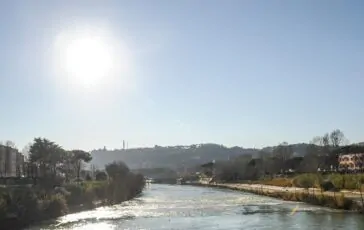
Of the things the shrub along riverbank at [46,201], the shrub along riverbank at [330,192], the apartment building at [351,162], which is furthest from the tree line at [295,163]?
the shrub along riverbank at [46,201]

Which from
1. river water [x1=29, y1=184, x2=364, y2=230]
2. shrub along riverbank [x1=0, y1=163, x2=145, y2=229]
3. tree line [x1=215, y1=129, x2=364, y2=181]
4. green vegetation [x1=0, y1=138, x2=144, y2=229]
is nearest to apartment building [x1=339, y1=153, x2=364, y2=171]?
tree line [x1=215, y1=129, x2=364, y2=181]

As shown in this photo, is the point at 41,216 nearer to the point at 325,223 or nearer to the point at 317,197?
the point at 325,223

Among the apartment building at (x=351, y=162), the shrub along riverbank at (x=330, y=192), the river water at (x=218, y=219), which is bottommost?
the river water at (x=218, y=219)

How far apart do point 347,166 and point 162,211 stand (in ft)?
257

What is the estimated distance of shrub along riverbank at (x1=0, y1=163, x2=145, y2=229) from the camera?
4972 centimetres

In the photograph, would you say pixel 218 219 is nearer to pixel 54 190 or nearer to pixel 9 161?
pixel 54 190

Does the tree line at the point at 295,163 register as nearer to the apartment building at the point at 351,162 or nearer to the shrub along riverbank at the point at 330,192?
the apartment building at the point at 351,162

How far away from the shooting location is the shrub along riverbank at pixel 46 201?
1957 inches

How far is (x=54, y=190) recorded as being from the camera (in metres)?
68.6

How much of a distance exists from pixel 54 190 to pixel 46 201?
36.9ft

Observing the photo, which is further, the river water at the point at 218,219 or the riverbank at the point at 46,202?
Answer: the riverbank at the point at 46,202

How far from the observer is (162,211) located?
204ft

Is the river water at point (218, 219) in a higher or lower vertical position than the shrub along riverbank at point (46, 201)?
lower

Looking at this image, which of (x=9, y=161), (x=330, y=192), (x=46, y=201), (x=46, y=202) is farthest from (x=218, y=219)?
(x=9, y=161)
